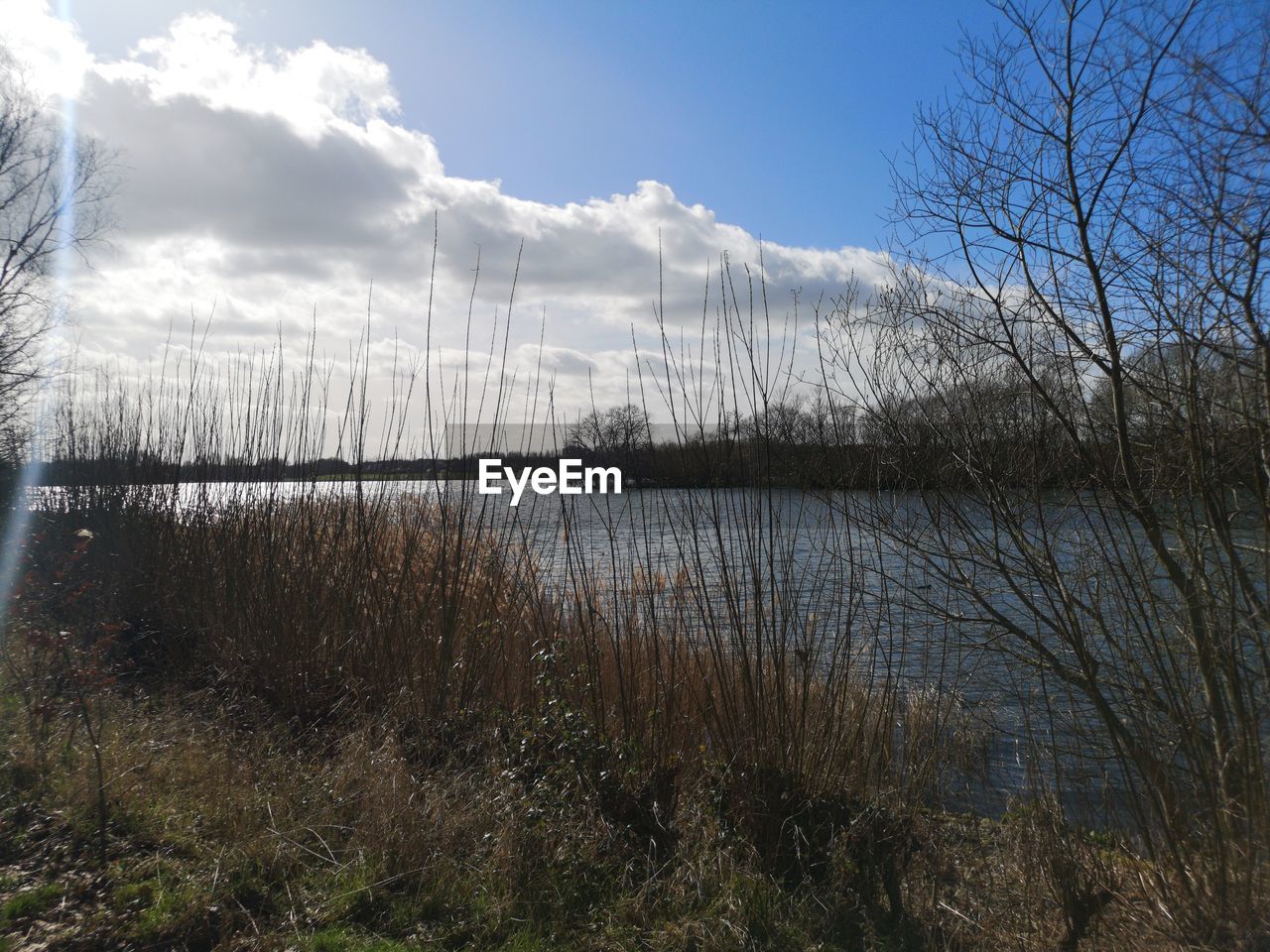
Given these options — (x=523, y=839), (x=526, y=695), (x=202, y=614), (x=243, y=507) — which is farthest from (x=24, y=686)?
(x=523, y=839)

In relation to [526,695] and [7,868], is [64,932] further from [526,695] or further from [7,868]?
[526,695]

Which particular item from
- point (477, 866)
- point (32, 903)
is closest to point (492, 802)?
point (477, 866)

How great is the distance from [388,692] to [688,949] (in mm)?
2815
